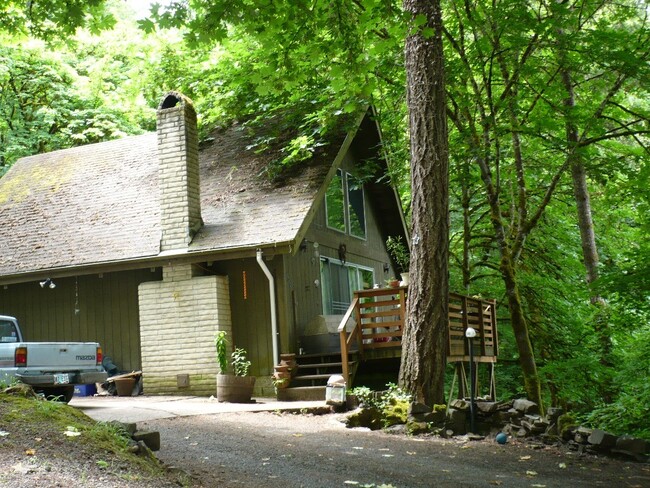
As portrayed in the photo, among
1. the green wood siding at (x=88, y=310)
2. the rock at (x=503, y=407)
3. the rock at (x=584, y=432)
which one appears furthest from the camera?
the green wood siding at (x=88, y=310)

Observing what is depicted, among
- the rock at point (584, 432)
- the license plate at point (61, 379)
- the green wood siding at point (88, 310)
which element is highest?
the green wood siding at point (88, 310)

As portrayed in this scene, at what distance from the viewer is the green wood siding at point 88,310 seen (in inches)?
579

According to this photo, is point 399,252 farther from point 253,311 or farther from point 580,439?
point 580,439

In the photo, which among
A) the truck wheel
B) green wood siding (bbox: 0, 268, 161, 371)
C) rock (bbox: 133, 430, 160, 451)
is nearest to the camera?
rock (bbox: 133, 430, 160, 451)

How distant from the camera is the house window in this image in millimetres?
15812

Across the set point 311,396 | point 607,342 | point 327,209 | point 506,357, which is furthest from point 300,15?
point 506,357

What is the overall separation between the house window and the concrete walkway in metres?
3.47

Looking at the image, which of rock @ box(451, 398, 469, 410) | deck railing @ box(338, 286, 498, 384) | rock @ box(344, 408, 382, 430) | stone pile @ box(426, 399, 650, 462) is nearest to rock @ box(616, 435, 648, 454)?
stone pile @ box(426, 399, 650, 462)

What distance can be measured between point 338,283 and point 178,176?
4.71 metres

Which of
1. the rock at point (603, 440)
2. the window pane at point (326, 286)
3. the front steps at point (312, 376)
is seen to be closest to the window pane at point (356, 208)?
the window pane at point (326, 286)

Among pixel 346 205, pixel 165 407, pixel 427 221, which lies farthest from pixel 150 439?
pixel 346 205

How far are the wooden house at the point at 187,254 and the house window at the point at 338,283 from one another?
0.15 ft

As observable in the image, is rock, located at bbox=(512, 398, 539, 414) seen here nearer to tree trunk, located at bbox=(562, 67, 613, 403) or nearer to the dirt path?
the dirt path

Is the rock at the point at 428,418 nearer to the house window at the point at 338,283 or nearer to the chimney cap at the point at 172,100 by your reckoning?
the house window at the point at 338,283
